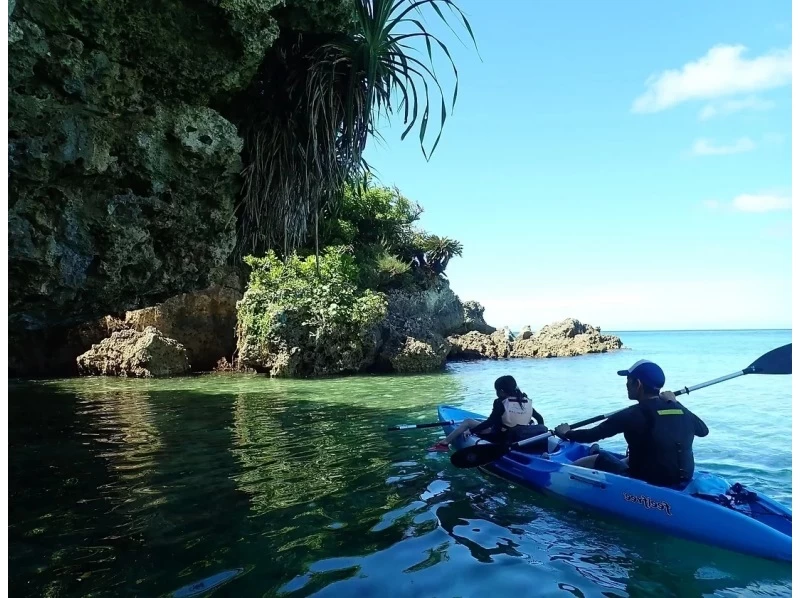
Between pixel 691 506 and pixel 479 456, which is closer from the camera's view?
pixel 691 506

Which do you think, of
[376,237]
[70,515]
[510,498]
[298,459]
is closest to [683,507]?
[510,498]

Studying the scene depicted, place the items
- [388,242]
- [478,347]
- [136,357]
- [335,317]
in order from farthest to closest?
[478,347] → [388,242] → [335,317] → [136,357]

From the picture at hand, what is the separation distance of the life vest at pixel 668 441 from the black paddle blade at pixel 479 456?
1.55 m

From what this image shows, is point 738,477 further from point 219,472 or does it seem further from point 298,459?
point 219,472

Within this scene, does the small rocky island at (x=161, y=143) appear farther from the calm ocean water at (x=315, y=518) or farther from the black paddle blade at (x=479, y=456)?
the black paddle blade at (x=479, y=456)

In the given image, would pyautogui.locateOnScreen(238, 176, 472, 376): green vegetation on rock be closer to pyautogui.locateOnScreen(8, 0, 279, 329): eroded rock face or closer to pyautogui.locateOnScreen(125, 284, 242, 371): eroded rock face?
pyautogui.locateOnScreen(125, 284, 242, 371): eroded rock face

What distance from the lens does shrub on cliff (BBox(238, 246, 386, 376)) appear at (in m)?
19.3

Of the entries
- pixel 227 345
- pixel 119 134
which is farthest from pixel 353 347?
pixel 119 134

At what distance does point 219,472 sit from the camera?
6570 millimetres

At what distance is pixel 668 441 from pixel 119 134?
6.25 m


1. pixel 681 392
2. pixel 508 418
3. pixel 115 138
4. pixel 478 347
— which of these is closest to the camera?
pixel 115 138

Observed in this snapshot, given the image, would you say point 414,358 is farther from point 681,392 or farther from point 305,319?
point 681,392

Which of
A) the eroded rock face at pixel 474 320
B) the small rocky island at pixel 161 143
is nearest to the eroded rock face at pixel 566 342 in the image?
the eroded rock face at pixel 474 320

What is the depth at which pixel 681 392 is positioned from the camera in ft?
20.3
